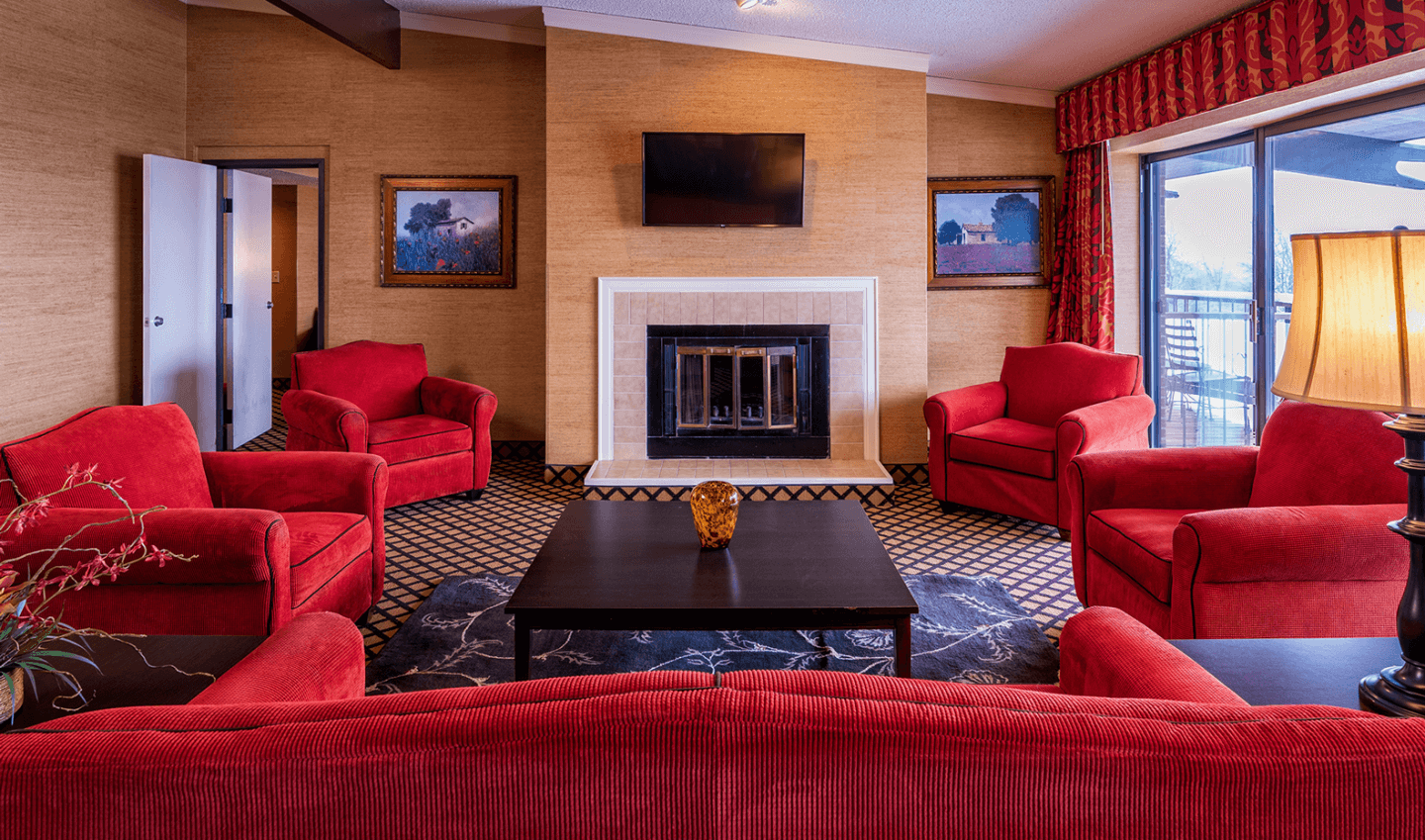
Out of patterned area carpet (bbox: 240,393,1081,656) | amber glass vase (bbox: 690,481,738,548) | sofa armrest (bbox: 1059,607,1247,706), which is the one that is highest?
amber glass vase (bbox: 690,481,738,548)

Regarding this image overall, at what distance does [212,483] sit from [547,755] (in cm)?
276

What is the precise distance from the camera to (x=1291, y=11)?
12.1ft

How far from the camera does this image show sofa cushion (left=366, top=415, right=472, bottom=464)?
443 centimetres

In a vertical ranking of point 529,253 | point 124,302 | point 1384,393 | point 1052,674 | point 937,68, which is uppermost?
point 937,68

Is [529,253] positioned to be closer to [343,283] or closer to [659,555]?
[343,283]

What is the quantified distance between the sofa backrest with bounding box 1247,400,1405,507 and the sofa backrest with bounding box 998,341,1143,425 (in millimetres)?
1549

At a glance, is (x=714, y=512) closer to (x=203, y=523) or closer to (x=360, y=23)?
(x=203, y=523)

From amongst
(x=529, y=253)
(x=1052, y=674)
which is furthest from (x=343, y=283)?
(x=1052, y=674)

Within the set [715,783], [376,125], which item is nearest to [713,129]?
[376,125]

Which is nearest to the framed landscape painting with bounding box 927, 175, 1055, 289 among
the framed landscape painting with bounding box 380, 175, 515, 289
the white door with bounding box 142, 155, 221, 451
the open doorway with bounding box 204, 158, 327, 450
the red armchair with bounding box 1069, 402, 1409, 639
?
the framed landscape painting with bounding box 380, 175, 515, 289

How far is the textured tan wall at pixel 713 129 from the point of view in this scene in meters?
5.06

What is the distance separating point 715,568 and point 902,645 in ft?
1.86

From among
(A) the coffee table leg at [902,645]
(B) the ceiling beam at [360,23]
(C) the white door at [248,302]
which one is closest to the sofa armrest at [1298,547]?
(A) the coffee table leg at [902,645]

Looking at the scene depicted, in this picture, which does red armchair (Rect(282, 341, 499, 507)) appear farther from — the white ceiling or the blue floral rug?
the white ceiling
